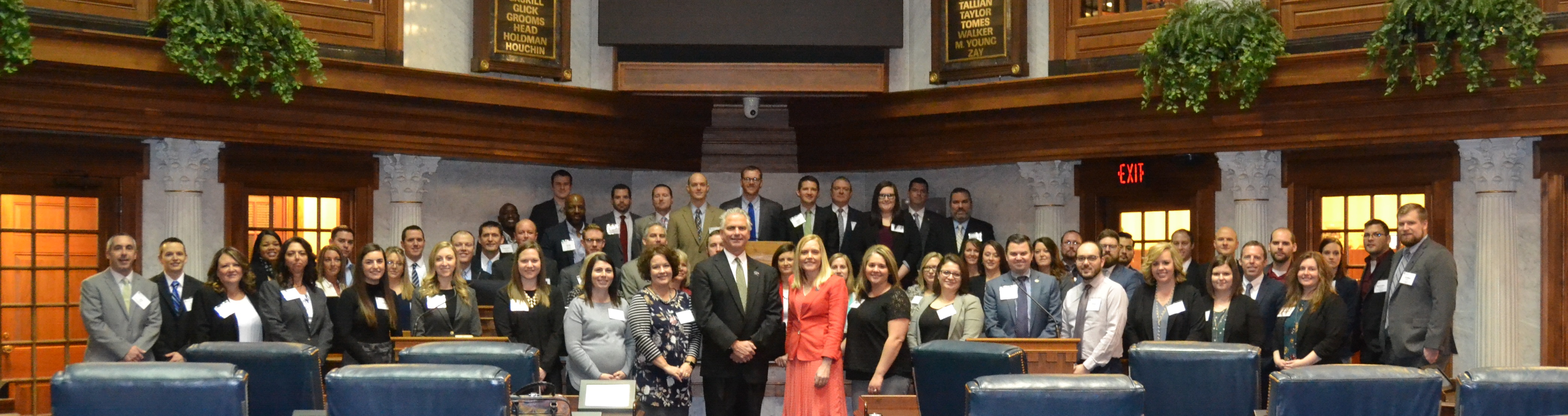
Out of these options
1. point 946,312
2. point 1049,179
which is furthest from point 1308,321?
point 1049,179

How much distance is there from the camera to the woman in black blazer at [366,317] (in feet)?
22.0

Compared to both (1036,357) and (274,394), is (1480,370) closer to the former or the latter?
(1036,357)

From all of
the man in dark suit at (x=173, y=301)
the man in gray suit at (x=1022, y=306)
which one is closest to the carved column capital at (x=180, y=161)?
the man in dark suit at (x=173, y=301)

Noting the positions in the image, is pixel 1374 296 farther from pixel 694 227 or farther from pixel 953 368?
pixel 694 227

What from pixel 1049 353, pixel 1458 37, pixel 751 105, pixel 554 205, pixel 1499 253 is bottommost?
pixel 1049 353

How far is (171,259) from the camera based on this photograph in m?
6.93

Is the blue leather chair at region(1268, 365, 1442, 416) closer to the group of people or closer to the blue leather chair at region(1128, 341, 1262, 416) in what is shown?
the blue leather chair at region(1128, 341, 1262, 416)

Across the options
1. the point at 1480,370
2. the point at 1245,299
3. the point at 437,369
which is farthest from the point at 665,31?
the point at 1480,370

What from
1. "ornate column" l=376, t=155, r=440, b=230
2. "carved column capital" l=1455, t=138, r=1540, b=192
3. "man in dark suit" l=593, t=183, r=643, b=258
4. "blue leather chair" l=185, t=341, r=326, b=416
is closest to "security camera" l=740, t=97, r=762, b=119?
"man in dark suit" l=593, t=183, r=643, b=258

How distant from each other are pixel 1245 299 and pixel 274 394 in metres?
4.06

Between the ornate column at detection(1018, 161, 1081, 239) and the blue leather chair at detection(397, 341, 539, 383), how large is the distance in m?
5.63

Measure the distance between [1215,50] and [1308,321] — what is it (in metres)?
2.19

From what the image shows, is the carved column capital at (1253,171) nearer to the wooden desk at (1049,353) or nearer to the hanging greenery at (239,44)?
the wooden desk at (1049,353)

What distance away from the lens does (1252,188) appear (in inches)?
362
